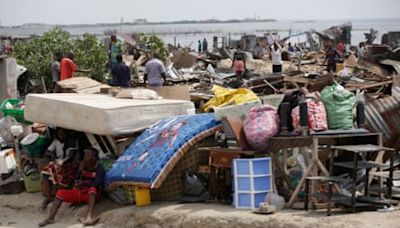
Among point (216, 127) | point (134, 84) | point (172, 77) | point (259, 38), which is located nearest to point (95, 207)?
point (216, 127)

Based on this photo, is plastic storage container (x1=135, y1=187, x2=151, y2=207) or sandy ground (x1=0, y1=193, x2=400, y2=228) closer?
sandy ground (x1=0, y1=193, x2=400, y2=228)

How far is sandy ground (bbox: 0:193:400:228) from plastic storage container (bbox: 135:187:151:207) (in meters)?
0.11

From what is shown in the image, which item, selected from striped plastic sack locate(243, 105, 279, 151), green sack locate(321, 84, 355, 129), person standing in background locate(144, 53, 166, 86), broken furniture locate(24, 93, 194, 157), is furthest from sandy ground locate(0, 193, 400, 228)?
person standing in background locate(144, 53, 166, 86)

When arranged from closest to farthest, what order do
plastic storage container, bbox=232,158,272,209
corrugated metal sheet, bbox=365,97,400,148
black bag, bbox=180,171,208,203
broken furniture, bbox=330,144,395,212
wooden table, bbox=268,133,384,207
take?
broken furniture, bbox=330,144,395,212 → wooden table, bbox=268,133,384,207 → plastic storage container, bbox=232,158,272,209 → black bag, bbox=180,171,208,203 → corrugated metal sheet, bbox=365,97,400,148

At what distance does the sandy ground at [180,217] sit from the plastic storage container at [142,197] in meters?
0.11

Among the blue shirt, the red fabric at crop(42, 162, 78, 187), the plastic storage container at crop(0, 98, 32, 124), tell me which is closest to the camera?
the red fabric at crop(42, 162, 78, 187)

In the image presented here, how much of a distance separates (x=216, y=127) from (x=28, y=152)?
3.79 metres

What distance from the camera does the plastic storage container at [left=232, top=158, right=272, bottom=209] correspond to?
9.34m

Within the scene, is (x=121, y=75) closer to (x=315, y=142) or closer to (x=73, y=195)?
(x=73, y=195)

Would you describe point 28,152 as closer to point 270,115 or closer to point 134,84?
point 270,115

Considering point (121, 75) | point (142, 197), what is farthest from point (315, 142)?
point (121, 75)

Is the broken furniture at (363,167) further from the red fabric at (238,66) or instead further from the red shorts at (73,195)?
the red fabric at (238,66)

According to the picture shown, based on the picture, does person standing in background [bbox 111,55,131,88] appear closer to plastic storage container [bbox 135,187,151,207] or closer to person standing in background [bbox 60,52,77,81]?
person standing in background [bbox 60,52,77,81]

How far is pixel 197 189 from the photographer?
10.0m
